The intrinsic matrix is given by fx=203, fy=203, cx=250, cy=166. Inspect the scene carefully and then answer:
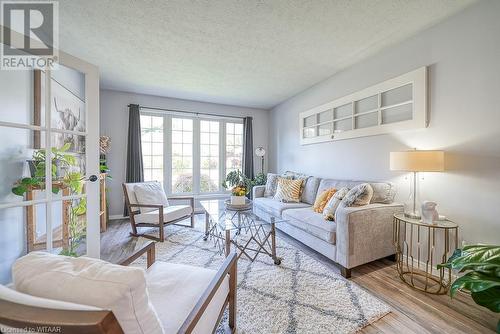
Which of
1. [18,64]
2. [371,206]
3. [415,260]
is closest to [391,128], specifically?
[371,206]

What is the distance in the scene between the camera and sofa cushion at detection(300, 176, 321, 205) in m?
3.37

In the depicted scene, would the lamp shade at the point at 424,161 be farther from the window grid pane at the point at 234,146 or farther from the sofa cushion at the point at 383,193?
the window grid pane at the point at 234,146

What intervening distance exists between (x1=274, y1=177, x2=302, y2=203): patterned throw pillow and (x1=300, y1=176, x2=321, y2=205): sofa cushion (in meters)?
0.10

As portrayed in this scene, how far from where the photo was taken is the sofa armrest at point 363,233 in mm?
1986

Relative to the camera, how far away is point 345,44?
244 cm

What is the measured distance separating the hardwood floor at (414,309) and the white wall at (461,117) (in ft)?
2.10

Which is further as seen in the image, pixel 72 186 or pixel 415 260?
pixel 415 260

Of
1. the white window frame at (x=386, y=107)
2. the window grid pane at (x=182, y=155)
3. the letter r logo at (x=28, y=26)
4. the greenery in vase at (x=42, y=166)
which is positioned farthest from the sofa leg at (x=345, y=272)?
the window grid pane at (x=182, y=155)

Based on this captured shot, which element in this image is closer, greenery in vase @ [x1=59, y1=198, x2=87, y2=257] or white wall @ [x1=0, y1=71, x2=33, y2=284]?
white wall @ [x1=0, y1=71, x2=33, y2=284]

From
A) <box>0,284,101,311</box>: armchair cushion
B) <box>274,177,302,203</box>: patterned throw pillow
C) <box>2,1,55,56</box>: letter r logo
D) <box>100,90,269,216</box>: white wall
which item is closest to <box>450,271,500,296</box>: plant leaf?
<box>0,284,101,311</box>: armchair cushion

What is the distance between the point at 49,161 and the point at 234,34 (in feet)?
6.81

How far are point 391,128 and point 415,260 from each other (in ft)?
5.03

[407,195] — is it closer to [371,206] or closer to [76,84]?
[371,206]

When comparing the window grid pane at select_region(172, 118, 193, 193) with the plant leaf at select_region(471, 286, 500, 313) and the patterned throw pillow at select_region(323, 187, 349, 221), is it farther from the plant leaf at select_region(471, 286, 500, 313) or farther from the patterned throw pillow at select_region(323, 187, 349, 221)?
the plant leaf at select_region(471, 286, 500, 313)
